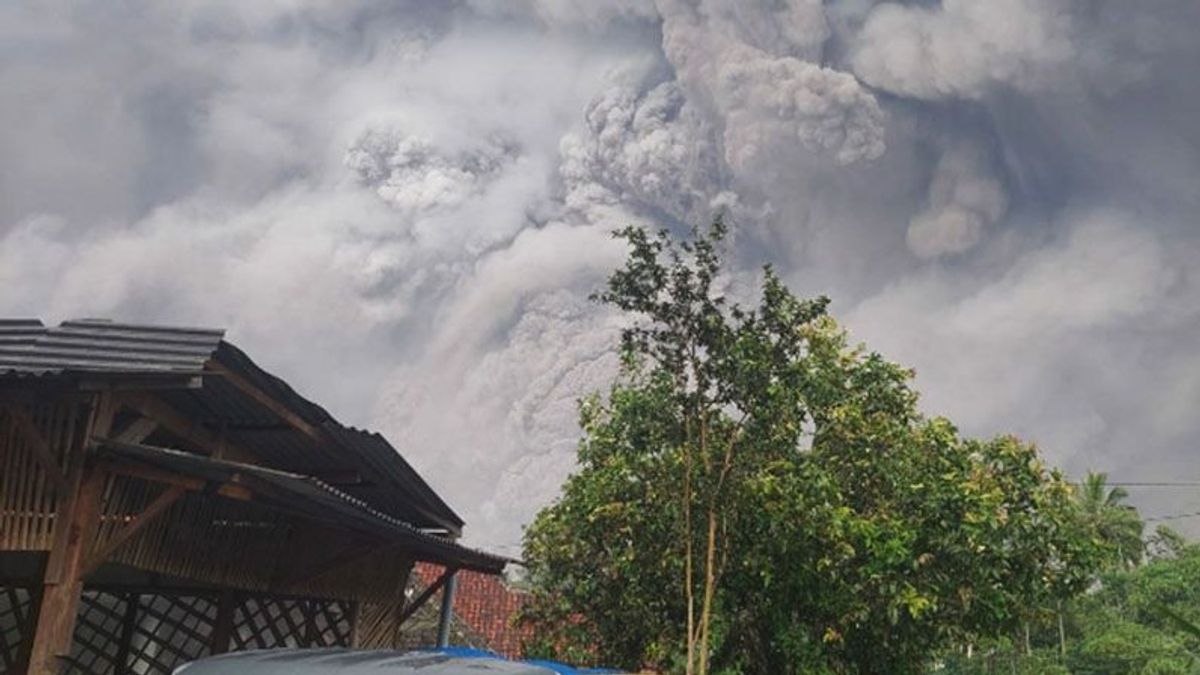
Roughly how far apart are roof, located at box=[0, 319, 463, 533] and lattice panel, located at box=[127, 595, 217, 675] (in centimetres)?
210

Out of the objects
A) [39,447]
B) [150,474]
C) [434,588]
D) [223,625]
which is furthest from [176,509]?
[434,588]

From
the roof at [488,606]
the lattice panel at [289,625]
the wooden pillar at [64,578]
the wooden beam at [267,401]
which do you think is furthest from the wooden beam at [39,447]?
the roof at [488,606]

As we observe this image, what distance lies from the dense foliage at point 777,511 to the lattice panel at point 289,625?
4.20 m

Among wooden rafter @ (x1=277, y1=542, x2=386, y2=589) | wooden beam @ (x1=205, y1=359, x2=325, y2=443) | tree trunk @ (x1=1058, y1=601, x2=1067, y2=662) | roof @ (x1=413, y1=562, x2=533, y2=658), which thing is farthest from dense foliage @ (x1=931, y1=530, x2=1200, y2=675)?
wooden beam @ (x1=205, y1=359, x2=325, y2=443)

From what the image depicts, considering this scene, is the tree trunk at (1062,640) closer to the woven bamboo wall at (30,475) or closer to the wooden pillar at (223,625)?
the wooden pillar at (223,625)

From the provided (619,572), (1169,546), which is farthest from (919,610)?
(1169,546)

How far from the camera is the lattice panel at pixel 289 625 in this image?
1223cm

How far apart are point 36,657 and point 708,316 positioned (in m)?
8.35

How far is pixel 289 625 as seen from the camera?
493 inches

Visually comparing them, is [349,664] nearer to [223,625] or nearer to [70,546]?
[70,546]

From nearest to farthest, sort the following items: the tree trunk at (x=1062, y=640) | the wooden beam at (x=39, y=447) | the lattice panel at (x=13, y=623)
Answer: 1. the wooden beam at (x=39, y=447)
2. the lattice panel at (x=13, y=623)
3. the tree trunk at (x=1062, y=640)

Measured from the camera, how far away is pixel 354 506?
9547 mm

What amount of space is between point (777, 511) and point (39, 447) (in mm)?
9474

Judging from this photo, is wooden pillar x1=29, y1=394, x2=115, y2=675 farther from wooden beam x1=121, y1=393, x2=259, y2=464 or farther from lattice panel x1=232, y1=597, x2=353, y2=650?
lattice panel x1=232, y1=597, x2=353, y2=650
